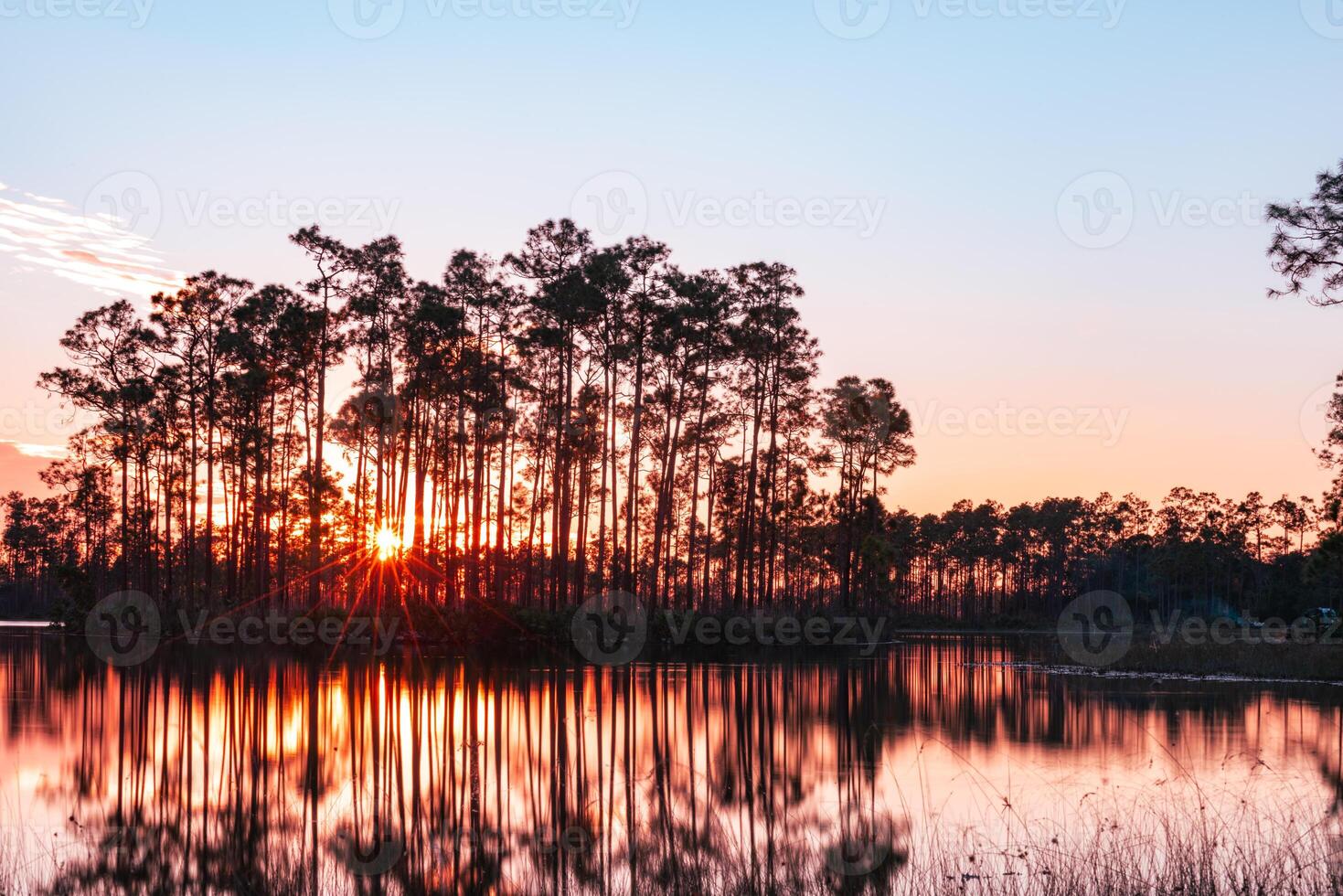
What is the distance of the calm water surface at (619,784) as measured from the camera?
11125 mm

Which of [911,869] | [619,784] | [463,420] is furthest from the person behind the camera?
[463,420]

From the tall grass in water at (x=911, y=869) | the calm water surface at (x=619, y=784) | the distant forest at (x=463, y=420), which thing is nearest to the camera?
the tall grass in water at (x=911, y=869)

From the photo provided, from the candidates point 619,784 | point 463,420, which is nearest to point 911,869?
point 619,784

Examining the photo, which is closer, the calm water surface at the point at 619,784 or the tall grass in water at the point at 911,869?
the tall grass in water at the point at 911,869

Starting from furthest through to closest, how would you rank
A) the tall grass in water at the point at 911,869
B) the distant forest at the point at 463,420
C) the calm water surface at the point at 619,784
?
the distant forest at the point at 463,420
the calm water surface at the point at 619,784
the tall grass in water at the point at 911,869

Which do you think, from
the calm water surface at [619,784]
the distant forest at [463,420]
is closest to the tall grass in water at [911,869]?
the calm water surface at [619,784]

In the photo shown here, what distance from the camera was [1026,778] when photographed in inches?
669

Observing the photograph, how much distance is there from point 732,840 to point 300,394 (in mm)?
58328

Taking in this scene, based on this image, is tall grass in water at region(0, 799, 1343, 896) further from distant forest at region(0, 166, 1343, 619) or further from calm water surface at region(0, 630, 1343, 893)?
distant forest at region(0, 166, 1343, 619)

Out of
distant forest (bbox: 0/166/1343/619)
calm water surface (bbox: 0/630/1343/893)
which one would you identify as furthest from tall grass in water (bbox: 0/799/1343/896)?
distant forest (bbox: 0/166/1343/619)

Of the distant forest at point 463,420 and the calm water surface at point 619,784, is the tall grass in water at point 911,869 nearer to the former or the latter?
the calm water surface at point 619,784

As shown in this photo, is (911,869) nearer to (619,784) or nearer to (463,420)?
(619,784)

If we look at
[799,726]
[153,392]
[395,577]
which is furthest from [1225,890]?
[153,392]

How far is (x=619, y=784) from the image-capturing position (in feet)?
52.5
